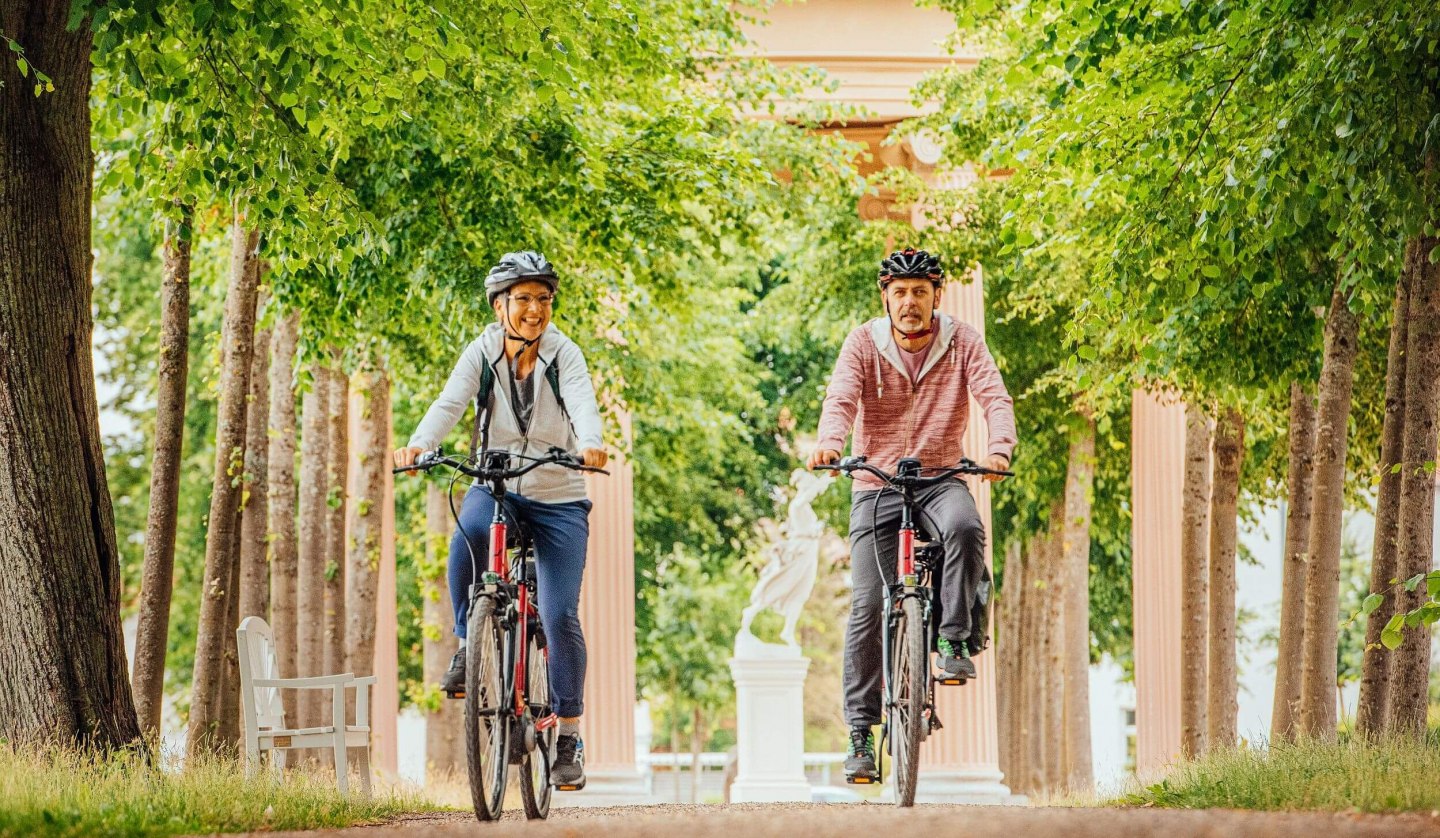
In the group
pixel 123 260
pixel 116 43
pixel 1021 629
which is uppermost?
pixel 123 260

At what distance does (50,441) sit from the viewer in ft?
26.6

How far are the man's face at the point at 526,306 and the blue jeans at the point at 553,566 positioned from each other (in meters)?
0.67

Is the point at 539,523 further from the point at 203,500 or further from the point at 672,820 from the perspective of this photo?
the point at 203,500

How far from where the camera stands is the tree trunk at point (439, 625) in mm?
19578

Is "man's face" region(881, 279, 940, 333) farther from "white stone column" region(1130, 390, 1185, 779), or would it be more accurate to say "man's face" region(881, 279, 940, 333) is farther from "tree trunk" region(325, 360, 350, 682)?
"white stone column" region(1130, 390, 1185, 779)

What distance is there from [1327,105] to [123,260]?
20.4 m

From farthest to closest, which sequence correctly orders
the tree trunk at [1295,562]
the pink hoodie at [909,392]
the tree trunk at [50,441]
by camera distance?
the tree trunk at [1295,562] < the tree trunk at [50,441] < the pink hoodie at [909,392]

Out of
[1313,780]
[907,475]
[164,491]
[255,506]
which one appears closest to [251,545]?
[255,506]

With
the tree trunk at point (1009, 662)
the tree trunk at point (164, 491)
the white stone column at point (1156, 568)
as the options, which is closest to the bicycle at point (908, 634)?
the tree trunk at point (164, 491)

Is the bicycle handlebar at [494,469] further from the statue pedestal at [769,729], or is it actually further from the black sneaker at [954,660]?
the statue pedestal at [769,729]

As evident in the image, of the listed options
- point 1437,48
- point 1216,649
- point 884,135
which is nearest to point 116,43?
point 1437,48

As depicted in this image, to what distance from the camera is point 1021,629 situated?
79.4 ft

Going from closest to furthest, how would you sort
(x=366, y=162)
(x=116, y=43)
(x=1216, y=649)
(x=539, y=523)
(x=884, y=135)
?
(x=539, y=523)
(x=116, y=43)
(x=366, y=162)
(x=1216, y=649)
(x=884, y=135)

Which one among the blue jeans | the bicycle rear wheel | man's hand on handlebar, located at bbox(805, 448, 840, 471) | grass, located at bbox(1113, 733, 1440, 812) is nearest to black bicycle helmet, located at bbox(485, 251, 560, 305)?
the blue jeans
